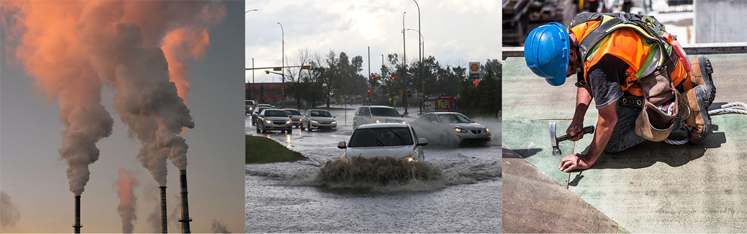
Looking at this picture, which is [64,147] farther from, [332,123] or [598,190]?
[598,190]

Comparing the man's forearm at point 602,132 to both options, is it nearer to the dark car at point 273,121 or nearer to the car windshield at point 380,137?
the car windshield at point 380,137

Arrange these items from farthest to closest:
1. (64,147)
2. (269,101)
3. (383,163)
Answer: (269,101)
(383,163)
(64,147)

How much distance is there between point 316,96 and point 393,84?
75 cm

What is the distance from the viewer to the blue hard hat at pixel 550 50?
4.33m

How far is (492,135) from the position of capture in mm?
6367

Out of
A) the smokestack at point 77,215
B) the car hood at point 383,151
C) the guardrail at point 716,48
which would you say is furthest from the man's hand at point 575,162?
the smokestack at point 77,215

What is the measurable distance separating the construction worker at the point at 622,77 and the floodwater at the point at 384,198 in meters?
1.76

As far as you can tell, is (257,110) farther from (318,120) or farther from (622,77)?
(622,77)

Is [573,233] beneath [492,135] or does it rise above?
beneath

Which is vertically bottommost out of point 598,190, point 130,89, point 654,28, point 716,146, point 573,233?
point 573,233

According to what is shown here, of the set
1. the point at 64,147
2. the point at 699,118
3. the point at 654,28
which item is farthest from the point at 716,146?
the point at 64,147

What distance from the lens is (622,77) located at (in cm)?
440

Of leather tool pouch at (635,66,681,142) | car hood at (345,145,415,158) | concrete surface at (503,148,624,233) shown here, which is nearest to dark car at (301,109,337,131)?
car hood at (345,145,415,158)

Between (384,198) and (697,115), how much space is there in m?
2.81
